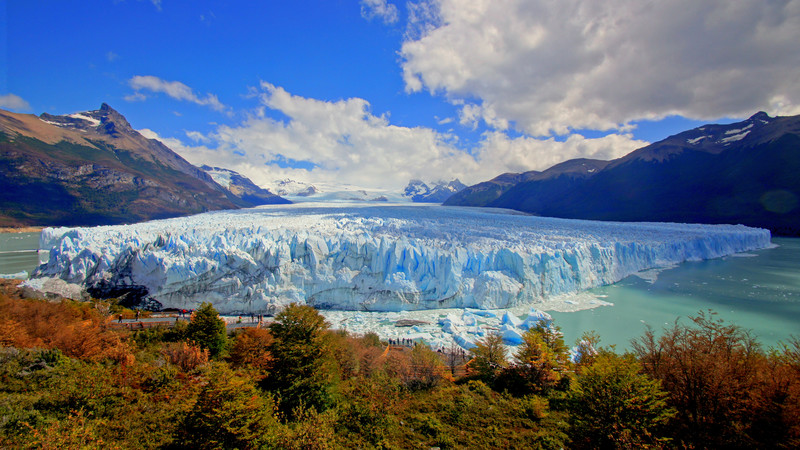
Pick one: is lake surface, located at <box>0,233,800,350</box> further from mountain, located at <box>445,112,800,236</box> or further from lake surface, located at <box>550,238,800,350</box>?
mountain, located at <box>445,112,800,236</box>

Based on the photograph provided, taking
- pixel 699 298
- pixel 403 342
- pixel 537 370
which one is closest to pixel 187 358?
pixel 403 342

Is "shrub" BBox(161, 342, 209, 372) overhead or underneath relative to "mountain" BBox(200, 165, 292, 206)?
underneath

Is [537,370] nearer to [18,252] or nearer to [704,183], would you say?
[18,252]

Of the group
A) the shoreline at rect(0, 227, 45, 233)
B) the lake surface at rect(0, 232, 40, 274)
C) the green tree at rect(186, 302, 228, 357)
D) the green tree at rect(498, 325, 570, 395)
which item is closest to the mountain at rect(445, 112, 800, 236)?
the green tree at rect(498, 325, 570, 395)

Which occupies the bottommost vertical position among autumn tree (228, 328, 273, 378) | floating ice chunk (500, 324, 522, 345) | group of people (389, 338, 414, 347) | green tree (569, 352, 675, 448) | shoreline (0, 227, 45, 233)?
group of people (389, 338, 414, 347)

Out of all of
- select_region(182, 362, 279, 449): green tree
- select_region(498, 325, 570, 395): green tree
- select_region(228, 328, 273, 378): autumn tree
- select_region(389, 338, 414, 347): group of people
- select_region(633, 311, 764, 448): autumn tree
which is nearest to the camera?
select_region(182, 362, 279, 449): green tree

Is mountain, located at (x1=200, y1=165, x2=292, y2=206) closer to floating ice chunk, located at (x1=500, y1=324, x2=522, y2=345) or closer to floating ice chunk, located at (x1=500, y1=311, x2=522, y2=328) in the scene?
floating ice chunk, located at (x1=500, y1=311, x2=522, y2=328)

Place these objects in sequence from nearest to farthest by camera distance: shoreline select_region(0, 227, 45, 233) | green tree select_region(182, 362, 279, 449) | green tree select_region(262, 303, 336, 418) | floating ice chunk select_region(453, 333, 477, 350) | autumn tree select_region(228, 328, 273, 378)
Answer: green tree select_region(182, 362, 279, 449) → green tree select_region(262, 303, 336, 418) → autumn tree select_region(228, 328, 273, 378) → floating ice chunk select_region(453, 333, 477, 350) → shoreline select_region(0, 227, 45, 233)

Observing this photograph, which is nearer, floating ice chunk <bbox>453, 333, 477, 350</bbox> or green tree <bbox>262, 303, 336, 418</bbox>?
green tree <bbox>262, 303, 336, 418</bbox>
